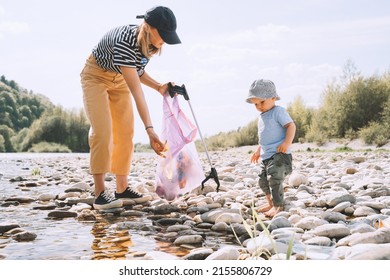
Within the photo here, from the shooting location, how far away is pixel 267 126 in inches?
148

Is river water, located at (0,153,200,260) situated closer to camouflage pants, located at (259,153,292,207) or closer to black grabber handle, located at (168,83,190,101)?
camouflage pants, located at (259,153,292,207)

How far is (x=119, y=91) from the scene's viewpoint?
4066 millimetres

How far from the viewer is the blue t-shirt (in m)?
3.73

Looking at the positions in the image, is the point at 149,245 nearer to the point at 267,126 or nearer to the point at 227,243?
the point at 227,243

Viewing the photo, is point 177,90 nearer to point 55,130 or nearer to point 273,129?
point 273,129

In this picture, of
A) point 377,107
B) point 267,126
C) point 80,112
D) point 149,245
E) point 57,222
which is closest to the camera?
point 149,245

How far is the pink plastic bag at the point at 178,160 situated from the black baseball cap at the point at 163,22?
90cm

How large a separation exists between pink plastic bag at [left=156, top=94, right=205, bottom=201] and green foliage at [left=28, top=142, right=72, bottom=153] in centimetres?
1882

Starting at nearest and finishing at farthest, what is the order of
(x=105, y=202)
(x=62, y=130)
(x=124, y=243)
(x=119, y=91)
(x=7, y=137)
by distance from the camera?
(x=124, y=243)
(x=105, y=202)
(x=119, y=91)
(x=7, y=137)
(x=62, y=130)

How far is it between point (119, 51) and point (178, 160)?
3.57 ft

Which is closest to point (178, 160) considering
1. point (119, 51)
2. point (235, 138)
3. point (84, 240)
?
point (119, 51)
